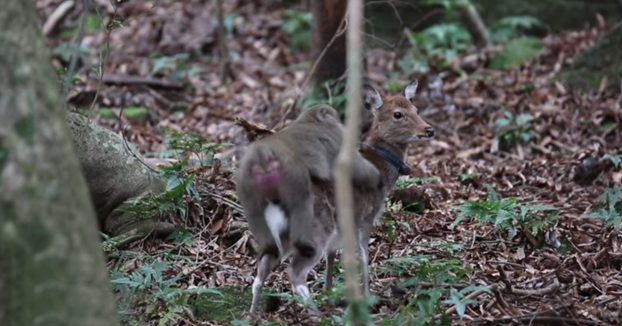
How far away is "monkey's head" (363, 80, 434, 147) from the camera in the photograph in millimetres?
7340

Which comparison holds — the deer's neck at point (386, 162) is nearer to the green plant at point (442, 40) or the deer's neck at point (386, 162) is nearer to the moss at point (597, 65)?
the moss at point (597, 65)

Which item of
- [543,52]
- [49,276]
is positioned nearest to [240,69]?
[543,52]

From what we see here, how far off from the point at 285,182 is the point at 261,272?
81 cm

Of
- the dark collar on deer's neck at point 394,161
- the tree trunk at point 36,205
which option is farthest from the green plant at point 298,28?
the tree trunk at point 36,205

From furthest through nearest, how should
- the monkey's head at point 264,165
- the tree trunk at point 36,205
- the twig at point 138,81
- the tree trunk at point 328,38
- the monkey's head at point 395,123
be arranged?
the twig at point 138,81
the tree trunk at point 328,38
the monkey's head at point 395,123
the monkey's head at point 264,165
the tree trunk at point 36,205

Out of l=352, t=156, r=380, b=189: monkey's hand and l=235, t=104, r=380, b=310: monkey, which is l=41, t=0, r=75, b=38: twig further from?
l=235, t=104, r=380, b=310: monkey

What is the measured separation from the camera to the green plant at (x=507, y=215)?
22.9 ft

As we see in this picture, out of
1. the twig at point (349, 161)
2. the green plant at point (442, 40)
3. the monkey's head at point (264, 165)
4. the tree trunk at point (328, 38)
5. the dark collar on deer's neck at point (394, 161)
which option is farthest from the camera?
the green plant at point (442, 40)

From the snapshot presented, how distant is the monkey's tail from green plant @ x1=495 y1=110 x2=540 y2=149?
5.86 metres

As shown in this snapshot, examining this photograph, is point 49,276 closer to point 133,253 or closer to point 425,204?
point 133,253

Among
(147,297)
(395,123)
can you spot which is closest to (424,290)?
(147,297)

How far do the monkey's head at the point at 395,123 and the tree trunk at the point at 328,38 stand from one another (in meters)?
3.28

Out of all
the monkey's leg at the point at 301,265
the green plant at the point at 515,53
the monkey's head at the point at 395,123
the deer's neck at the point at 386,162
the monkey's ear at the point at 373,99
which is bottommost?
the green plant at the point at 515,53

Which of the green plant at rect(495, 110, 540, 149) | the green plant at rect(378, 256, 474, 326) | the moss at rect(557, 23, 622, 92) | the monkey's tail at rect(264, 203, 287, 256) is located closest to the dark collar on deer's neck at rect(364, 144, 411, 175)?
the green plant at rect(378, 256, 474, 326)
